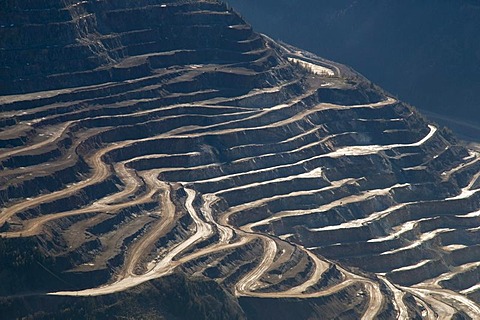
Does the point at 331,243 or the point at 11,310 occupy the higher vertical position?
the point at 11,310

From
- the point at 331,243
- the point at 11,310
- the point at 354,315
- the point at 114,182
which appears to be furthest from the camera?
the point at 331,243

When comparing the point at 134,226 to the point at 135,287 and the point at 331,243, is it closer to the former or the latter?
the point at 135,287

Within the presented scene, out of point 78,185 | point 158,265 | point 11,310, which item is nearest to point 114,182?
point 78,185

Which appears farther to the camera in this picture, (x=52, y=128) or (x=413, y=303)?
(x=52, y=128)

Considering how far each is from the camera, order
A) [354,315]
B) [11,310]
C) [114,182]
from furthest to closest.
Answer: [114,182]
[354,315]
[11,310]

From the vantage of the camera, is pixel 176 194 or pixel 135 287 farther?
pixel 176 194

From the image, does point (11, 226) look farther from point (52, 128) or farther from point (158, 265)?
point (52, 128)

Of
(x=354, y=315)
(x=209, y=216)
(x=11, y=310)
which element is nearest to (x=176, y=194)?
(x=209, y=216)

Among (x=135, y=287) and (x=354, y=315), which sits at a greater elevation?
(x=135, y=287)

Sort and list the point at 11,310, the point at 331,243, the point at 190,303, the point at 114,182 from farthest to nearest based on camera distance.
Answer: the point at 331,243 < the point at 114,182 < the point at 190,303 < the point at 11,310
